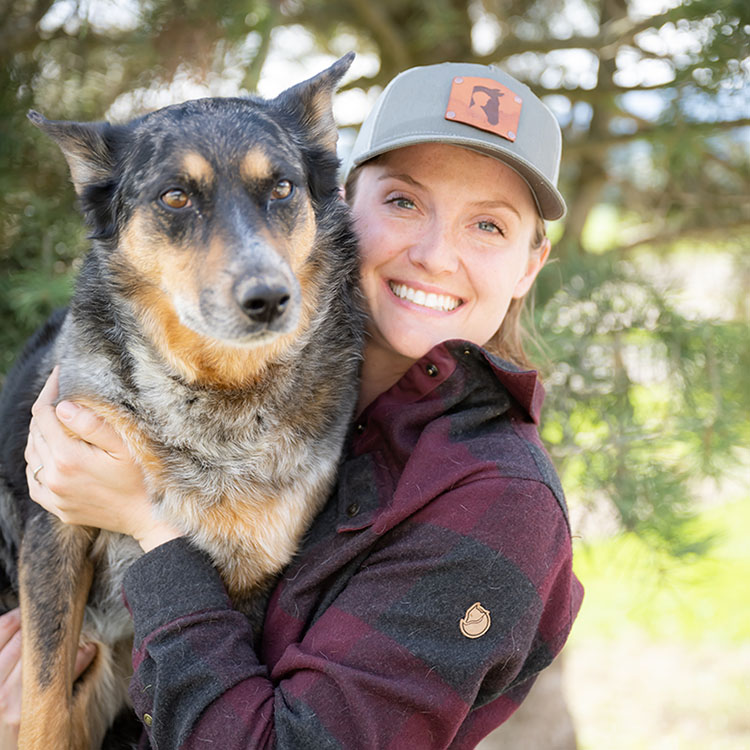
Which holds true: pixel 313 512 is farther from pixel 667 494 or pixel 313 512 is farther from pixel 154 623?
pixel 667 494

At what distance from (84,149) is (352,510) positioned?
1213mm

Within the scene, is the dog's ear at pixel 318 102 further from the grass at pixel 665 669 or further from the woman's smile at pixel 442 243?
the grass at pixel 665 669

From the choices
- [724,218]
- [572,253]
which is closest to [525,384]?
[572,253]

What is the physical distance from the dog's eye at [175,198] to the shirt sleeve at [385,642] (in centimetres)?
91

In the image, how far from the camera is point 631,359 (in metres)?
3.12

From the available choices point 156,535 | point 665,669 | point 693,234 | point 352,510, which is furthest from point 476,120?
point 665,669

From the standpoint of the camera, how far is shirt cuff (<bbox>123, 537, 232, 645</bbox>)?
66.9 inches

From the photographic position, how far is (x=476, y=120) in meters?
1.97

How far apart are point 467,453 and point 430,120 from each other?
904 millimetres

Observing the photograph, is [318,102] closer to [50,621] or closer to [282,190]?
[282,190]

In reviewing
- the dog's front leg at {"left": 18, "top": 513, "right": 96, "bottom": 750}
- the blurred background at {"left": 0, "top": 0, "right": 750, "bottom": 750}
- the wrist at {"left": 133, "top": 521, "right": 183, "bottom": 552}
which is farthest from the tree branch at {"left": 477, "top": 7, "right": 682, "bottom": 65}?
the dog's front leg at {"left": 18, "top": 513, "right": 96, "bottom": 750}

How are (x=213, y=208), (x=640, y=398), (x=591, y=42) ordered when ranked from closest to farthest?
(x=213, y=208) → (x=640, y=398) → (x=591, y=42)

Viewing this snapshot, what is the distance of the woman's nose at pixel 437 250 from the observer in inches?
80.0

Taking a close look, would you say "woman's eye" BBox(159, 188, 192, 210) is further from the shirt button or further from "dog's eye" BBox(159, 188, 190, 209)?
the shirt button
